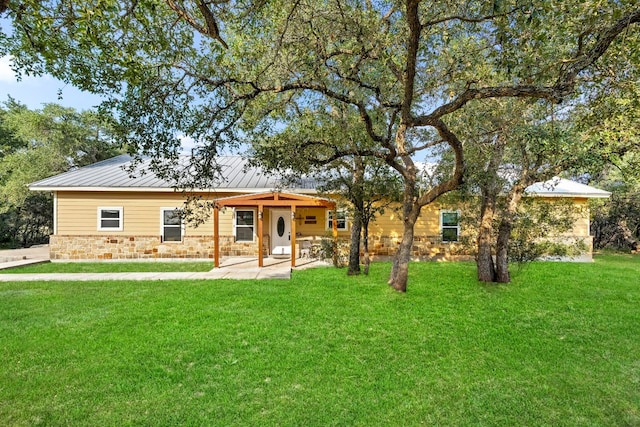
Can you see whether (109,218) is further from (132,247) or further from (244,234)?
(244,234)

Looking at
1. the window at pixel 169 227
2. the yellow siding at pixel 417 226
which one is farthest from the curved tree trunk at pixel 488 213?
the window at pixel 169 227

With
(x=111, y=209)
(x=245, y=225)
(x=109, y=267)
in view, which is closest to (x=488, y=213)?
(x=245, y=225)

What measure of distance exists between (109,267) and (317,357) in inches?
411

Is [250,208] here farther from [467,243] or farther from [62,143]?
[62,143]

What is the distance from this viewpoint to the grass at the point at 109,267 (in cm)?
1131

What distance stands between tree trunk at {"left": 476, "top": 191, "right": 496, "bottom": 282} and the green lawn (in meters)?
Answer: 1.02

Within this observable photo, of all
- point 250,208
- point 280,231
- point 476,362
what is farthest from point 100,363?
point 280,231

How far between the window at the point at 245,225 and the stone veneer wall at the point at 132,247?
36cm

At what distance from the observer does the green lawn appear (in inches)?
135

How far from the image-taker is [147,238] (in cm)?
1417

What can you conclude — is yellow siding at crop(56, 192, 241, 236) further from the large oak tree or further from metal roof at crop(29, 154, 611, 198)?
the large oak tree

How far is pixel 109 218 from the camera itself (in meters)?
14.2

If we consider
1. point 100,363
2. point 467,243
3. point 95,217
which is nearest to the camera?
point 100,363

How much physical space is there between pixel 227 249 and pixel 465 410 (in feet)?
40.5
